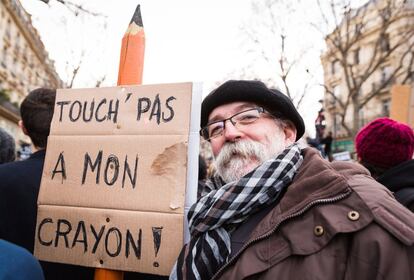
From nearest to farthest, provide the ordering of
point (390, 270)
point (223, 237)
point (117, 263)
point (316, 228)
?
1. point (390, 270)
2. point (316, 228)
3. point (223, 237)
4. point (117, 263)

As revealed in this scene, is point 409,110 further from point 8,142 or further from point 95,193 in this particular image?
point 8,142

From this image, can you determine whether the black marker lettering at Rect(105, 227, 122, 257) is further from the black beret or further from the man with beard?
the black beret

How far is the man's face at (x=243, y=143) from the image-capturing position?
155 centimetres

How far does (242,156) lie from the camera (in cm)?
155

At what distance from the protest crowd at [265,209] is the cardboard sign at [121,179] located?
4.9 inches

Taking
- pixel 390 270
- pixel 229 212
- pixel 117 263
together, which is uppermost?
pixel 229 212

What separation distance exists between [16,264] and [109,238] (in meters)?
0.47

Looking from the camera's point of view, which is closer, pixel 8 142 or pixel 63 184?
pixel 63 184

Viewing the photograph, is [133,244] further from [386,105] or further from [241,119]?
[386,105]

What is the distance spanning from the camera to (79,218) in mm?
1538

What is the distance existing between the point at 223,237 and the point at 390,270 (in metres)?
0.52

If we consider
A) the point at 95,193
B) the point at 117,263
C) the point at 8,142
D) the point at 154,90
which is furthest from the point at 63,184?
the point at 8,142

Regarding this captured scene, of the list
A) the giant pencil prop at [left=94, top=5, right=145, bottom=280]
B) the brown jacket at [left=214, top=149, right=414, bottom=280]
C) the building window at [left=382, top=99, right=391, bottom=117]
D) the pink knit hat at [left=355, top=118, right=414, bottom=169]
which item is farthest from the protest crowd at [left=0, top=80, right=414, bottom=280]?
the building window at [left=382, top=99, right=391, bottom=117]

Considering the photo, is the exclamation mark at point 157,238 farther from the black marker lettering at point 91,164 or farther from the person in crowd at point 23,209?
the person in crowd at point 23,209
